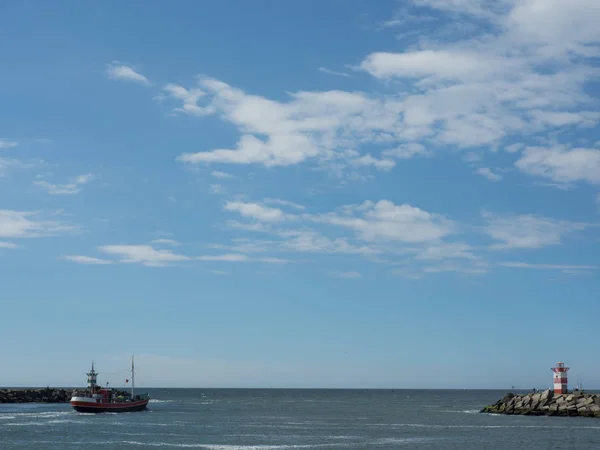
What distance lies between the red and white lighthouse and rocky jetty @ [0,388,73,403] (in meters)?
120

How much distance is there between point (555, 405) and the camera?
4154 inches

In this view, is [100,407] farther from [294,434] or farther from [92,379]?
[294,434]

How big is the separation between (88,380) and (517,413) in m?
68.6

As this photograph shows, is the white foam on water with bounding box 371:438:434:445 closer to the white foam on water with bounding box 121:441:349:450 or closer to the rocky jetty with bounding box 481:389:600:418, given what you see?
the white foam on water with bounding box 121:441:349:450

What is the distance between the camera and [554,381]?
10794cm

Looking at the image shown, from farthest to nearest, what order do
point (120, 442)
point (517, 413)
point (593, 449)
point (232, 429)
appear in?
point (517, 413) < point (232, 429) < point (120, 442) < point (593, 449)

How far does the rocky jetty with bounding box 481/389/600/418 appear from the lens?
102 m

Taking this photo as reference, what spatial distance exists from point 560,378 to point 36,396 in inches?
5105

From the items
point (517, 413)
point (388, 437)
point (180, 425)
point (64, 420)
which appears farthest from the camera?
point (517, 413)

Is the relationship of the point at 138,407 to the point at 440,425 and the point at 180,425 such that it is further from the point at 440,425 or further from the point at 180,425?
the point at 440,425

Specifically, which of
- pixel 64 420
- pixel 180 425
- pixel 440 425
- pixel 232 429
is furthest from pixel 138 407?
pixel 440 425

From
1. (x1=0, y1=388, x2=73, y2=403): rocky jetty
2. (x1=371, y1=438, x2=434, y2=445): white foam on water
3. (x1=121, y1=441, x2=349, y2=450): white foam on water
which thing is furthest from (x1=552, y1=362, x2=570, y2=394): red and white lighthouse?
(x1=0, y1=388, x2=73, y2=403): rocky jetty

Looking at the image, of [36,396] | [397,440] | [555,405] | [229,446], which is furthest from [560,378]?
[36,396]

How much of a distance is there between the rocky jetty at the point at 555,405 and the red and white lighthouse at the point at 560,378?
0.86 metres
